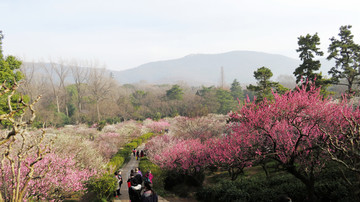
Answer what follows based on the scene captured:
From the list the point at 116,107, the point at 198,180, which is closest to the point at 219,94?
the point at 116,107

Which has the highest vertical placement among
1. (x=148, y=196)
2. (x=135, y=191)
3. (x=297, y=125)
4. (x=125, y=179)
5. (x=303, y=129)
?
(x=297, y=125)

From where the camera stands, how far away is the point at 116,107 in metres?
51.8

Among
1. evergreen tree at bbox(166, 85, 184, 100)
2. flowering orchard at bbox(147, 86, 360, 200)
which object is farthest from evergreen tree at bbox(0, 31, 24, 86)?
evergreen tree at bbox(166, 85, 184, 100)

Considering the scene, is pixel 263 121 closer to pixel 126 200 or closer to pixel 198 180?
pixel 198 180

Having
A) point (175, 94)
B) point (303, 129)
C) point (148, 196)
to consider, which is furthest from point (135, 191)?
point (175, 94)

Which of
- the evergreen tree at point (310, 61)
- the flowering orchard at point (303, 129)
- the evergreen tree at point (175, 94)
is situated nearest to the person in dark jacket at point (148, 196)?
the flowering orchard at point (303, 129)

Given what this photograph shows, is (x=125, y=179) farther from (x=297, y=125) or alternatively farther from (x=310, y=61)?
(x=310, y=61)

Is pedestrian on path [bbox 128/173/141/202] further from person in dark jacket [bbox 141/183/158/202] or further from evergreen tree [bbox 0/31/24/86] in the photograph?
evergreen tree [bbox 0/31/24/86]

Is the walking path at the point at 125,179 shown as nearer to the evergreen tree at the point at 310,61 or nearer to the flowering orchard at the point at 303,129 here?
the flowering orchard at the point at 303,129

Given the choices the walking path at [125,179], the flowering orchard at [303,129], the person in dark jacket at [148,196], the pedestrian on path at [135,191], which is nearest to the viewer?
the person in dark jacket at [148,196]

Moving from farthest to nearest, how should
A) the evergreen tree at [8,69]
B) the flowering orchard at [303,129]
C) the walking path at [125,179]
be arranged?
the evergreen tree at [8,69] → the walking path at [125,179] → the flowering orchard at [303,129]

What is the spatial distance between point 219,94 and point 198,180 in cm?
4535

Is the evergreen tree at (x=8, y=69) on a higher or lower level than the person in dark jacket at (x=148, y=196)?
higher

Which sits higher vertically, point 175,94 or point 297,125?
point 297,125
